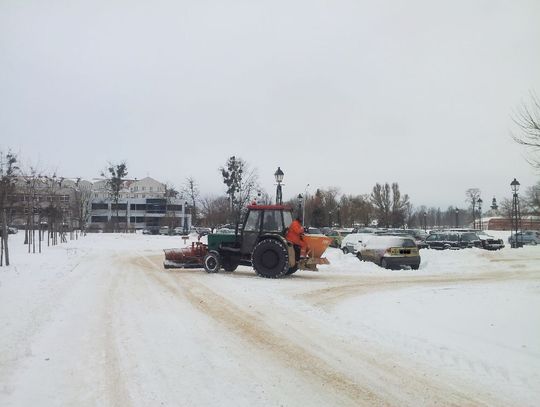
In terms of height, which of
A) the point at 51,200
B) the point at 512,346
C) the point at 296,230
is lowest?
the point at 512,346

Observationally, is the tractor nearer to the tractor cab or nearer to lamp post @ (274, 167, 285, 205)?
the tractor cab

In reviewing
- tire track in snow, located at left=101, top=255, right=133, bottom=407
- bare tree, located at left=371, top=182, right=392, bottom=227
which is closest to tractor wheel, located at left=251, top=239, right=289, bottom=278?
tire track in snow, located at left=101, top=255, right=133, bottom=407

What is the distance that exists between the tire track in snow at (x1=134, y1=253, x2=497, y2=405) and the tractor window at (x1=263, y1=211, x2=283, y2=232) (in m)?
7.04

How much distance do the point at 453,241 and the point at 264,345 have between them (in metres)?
28.7

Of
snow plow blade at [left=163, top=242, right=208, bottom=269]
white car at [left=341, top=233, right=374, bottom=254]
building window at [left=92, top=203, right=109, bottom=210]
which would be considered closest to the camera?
snow plow blade at [left=163, top=242, right=208, bottom=269]

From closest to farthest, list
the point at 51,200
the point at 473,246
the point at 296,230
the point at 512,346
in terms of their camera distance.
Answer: the point at 512,346, the point at 296,230, the point at 473,246, the point at 51,200

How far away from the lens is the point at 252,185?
174 feet

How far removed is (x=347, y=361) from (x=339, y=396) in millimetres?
1292

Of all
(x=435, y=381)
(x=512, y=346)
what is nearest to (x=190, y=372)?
(x=435, y=381)

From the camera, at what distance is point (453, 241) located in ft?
109

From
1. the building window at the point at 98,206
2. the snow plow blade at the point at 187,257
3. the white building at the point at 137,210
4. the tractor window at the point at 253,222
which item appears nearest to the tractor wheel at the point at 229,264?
the snow plow blade at the point at 187,257

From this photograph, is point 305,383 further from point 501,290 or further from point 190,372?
point 501,290

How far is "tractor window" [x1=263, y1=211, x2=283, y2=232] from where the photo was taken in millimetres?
16469

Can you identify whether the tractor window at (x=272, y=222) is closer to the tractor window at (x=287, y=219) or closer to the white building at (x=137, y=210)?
the tractor window at (x=287, y=219)
